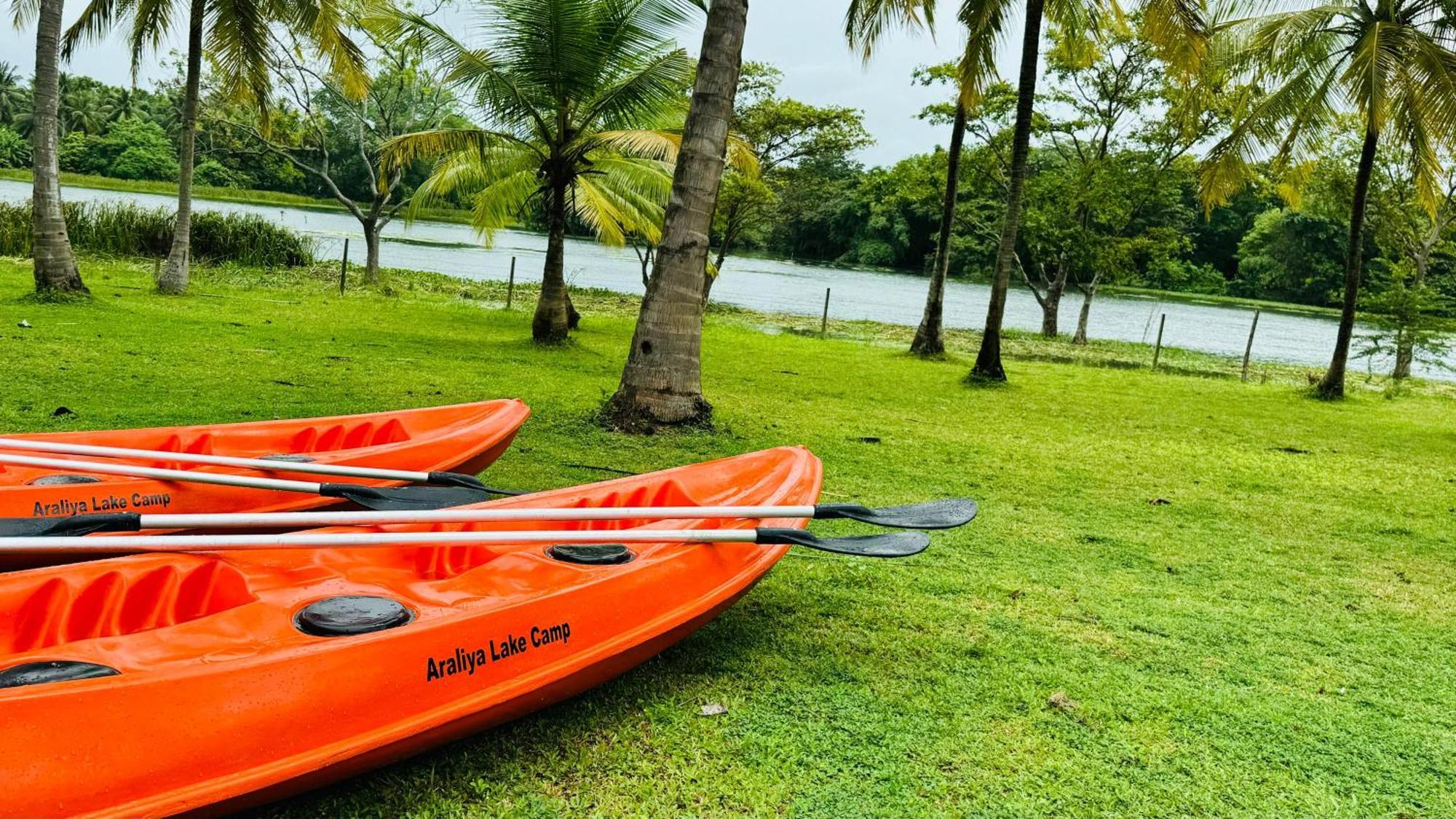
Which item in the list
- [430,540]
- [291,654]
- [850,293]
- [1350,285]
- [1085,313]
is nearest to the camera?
[291,654]

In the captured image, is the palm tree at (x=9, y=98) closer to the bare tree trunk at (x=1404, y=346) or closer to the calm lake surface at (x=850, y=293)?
the calm lake surface at (x=850, y=293)

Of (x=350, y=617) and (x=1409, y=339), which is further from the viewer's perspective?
(x=1409, y=339)

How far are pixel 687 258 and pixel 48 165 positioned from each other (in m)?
8.84

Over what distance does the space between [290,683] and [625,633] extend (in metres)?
0.93

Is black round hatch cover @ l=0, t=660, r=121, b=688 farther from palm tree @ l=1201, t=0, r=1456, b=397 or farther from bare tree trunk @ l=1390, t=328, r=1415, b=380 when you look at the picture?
bare tree trunk @ l=1390, t=328, r=1415, b=380

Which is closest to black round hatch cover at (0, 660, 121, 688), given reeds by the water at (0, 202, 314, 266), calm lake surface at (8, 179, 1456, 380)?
reeds by the water at (0, 202, 314, 266)

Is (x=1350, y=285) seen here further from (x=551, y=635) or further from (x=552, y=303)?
(x=551, y=635)

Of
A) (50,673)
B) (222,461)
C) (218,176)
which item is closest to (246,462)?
(222,461)

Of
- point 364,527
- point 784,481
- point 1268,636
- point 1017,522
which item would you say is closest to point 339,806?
point 364,527

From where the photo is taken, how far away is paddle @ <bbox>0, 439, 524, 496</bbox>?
3.43 metres

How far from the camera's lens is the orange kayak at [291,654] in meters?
1.84

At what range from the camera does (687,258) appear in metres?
6.43

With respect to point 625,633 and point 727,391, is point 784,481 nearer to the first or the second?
point 625,633

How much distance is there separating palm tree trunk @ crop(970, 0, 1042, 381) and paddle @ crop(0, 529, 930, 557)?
852cm
